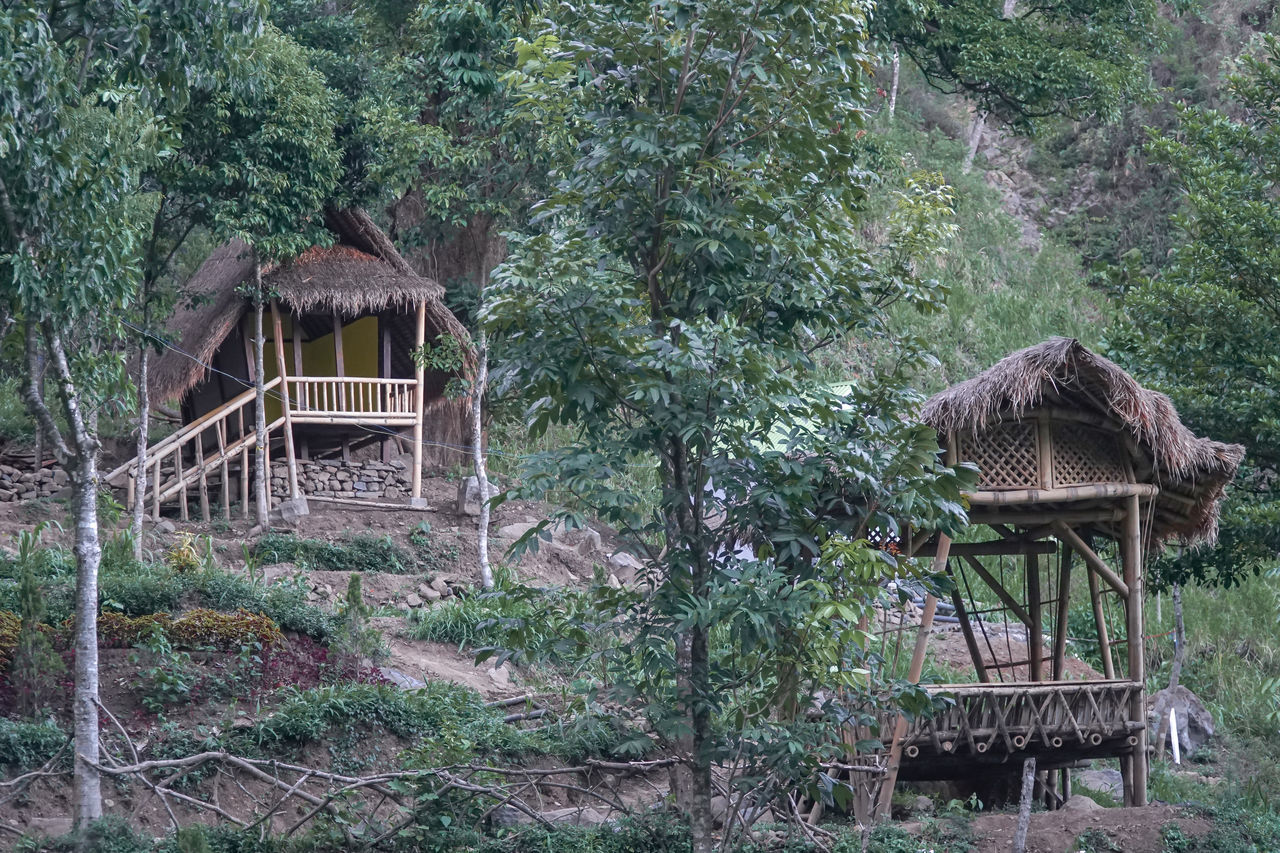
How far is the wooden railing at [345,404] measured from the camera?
16.1 meters

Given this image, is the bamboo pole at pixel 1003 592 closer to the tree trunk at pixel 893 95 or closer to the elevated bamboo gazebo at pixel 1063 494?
the elevated bamboo gazebo at pixel 1063 494

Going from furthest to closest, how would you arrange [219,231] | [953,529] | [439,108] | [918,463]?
[439,108], [219,231], [953,529], [918,463]

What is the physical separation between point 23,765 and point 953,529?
237 inches

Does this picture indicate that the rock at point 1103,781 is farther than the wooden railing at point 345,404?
No

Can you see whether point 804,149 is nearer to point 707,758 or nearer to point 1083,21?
point 707,758

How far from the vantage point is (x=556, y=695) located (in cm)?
1117

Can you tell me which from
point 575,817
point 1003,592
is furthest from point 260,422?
point 1003,592

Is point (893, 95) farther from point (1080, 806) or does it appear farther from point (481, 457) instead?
point (1080, 806)

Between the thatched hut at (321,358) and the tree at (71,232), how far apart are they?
24.8 ft

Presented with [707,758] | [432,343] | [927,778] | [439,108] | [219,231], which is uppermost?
[439,108]

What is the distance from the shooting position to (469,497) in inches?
636

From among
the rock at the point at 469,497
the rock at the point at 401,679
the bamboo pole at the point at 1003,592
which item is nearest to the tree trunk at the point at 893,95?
the rock at the point at 469,497

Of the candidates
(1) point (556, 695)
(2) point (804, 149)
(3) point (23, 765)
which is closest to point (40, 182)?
(3) point (23, 765)

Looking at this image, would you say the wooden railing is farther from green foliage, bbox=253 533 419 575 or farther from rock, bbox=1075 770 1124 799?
rock, bbox=1075 770 1124 799
